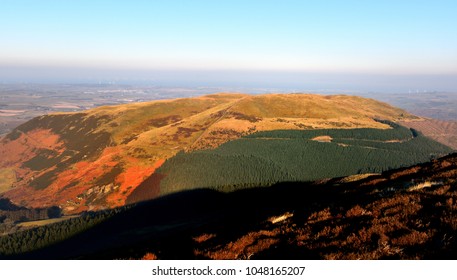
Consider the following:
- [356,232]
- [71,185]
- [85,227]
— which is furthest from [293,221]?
[71,185]

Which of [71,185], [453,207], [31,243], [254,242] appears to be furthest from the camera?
[71,185]

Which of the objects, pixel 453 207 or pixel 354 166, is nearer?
pixel 453 207

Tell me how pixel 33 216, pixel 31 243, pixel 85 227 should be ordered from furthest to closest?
pixel 33 216
pixel 85 227
pixel 31 243

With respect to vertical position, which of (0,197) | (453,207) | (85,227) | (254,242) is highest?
(453,207)

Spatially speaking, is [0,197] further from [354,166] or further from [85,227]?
[354,166]

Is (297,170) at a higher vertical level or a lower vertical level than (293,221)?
lower

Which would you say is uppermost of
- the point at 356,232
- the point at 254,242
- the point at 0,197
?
the point at 356,232

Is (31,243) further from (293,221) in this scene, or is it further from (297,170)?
(297,170)
